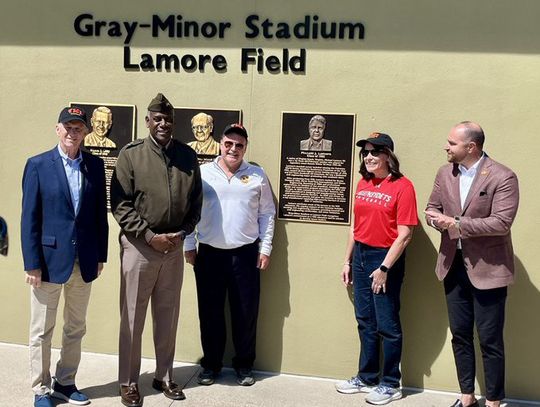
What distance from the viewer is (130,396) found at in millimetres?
4164

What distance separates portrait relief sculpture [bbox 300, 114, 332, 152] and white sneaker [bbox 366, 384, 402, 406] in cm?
193

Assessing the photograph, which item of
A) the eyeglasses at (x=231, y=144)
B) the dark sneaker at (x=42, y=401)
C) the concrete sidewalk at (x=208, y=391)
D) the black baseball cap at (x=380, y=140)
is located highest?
the black baseball cap at (x=380, y=140)

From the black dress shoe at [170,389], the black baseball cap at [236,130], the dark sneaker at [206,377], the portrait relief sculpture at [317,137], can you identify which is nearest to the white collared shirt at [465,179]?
the portrait relief sculpture at [317,137]

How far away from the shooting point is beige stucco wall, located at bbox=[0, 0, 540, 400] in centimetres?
445

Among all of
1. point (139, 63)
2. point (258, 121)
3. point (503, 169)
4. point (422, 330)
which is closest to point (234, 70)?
point (258, 121)

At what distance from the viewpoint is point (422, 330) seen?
4.67 meters

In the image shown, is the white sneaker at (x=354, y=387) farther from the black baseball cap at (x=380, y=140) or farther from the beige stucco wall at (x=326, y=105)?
the black baseball cap at (x=380, y=140)

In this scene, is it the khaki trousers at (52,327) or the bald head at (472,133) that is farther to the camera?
the khaki trousers at (52,327)

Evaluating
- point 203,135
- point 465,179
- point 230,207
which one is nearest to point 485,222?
point 465,179

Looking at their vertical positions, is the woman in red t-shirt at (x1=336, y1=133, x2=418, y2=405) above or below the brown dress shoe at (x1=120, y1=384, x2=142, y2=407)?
above

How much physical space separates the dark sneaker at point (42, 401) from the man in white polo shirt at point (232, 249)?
1.15m

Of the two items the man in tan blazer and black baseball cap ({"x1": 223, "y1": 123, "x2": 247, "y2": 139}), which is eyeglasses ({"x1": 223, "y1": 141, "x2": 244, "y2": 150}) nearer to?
black baseball cap ({"x1": 223, "y1": 123, "x2": 247, "y2": 139})

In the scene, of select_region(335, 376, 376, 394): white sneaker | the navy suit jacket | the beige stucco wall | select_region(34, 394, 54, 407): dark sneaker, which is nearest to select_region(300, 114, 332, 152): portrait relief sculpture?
the beige stucco wall

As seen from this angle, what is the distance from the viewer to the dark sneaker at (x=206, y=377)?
4582 millimetres
